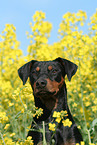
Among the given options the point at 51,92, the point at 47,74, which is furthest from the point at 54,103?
the point at 47,74

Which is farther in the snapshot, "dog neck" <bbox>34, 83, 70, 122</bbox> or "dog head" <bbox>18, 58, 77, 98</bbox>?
"dog neck" <bbox>34, 83, 70, 122</bbox>

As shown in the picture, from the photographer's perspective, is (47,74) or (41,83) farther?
(47,74)

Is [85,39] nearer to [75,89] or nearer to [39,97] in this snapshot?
[75,89]

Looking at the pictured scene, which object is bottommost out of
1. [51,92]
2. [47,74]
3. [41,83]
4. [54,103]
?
[54,103]

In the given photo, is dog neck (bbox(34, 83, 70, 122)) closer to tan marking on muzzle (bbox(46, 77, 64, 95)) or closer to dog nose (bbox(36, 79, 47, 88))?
tan marking on muzzle (bbox(46, 77, 64, 95))

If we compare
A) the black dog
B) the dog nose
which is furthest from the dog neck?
the dog nose

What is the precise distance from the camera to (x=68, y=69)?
11.1 feet

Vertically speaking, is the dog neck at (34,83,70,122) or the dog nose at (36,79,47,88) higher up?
the dog nose at (36,79,47,88)

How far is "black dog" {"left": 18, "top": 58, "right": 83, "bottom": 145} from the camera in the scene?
2.96 meters

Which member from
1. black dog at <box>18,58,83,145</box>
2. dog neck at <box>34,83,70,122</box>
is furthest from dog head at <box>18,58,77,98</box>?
dog neck at <box>34,83,70,122</box>

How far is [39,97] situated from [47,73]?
0.35m

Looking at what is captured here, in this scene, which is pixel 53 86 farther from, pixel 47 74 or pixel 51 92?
pixel 47 74

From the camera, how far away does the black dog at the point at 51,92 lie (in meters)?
2.96

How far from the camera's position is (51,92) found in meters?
3.03
